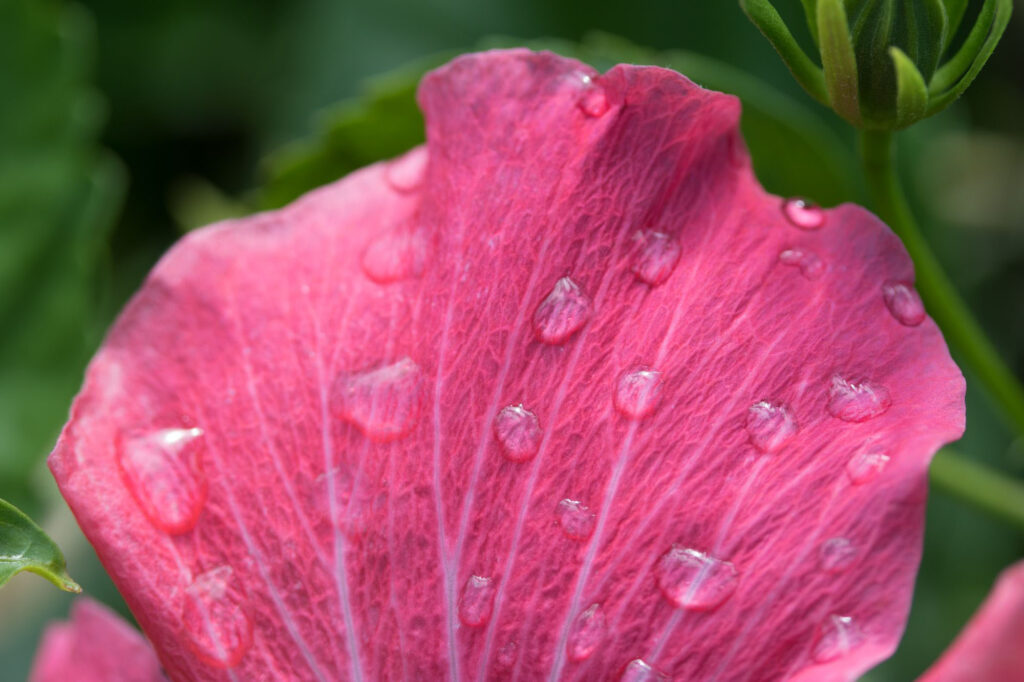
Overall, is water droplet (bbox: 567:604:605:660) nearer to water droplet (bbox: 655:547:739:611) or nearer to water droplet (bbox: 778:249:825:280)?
water droplet (bbox: 655:547:739:611)

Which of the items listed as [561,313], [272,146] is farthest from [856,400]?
[272,146]

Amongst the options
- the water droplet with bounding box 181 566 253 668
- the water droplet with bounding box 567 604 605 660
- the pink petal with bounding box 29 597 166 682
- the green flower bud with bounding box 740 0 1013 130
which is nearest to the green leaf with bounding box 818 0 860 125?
the green flower bud with bounding box 740 0 1013 130

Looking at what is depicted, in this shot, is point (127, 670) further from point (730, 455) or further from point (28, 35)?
point (28, 35)

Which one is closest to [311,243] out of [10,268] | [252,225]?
[252,225]

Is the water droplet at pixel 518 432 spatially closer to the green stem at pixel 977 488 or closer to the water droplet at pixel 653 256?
the water droplet at pixel 653 256

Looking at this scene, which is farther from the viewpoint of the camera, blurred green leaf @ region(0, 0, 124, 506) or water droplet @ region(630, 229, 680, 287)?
blurred green leaf @ region(0, 0, 124, 506)
